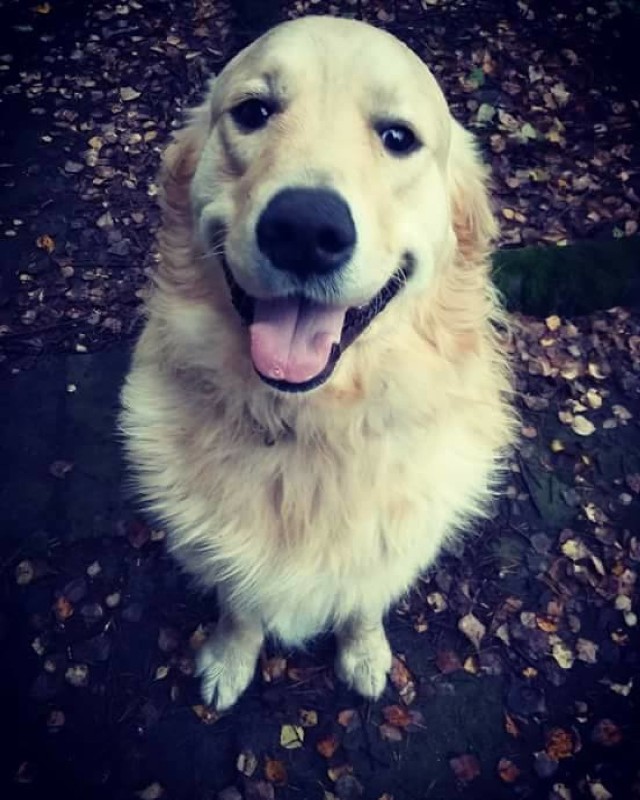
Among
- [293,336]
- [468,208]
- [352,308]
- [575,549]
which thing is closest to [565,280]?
[575,549]

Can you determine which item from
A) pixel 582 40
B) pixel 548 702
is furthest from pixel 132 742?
pixel 582 40

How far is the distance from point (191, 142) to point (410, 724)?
2.16 m

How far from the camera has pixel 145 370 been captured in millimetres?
2379

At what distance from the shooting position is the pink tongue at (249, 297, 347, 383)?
5.91 feet

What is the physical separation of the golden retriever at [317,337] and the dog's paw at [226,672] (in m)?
0.23

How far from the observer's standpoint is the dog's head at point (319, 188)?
168 centimetres

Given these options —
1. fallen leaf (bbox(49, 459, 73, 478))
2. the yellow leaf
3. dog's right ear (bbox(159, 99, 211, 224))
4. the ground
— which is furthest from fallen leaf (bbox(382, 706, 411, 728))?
dog's right ear (bbox(159, 99, 211, 224))

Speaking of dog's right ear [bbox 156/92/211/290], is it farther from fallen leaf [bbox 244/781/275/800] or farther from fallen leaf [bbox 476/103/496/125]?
fallen leaf [bbox 476/103/496/125]

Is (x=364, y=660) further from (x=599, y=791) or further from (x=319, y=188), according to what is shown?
(x=319, y=188)

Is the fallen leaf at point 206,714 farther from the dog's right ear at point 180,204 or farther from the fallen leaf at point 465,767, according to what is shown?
the dog's right ear at point 180,204

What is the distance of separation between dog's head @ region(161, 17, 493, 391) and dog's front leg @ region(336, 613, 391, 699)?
4.19ft

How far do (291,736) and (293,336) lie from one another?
161cm

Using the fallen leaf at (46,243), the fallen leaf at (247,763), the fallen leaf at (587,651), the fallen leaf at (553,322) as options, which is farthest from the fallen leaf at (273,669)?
the fallen leaf at (46,243)

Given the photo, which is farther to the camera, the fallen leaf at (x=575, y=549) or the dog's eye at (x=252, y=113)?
the fallen leaf at (x=575, y=549)
